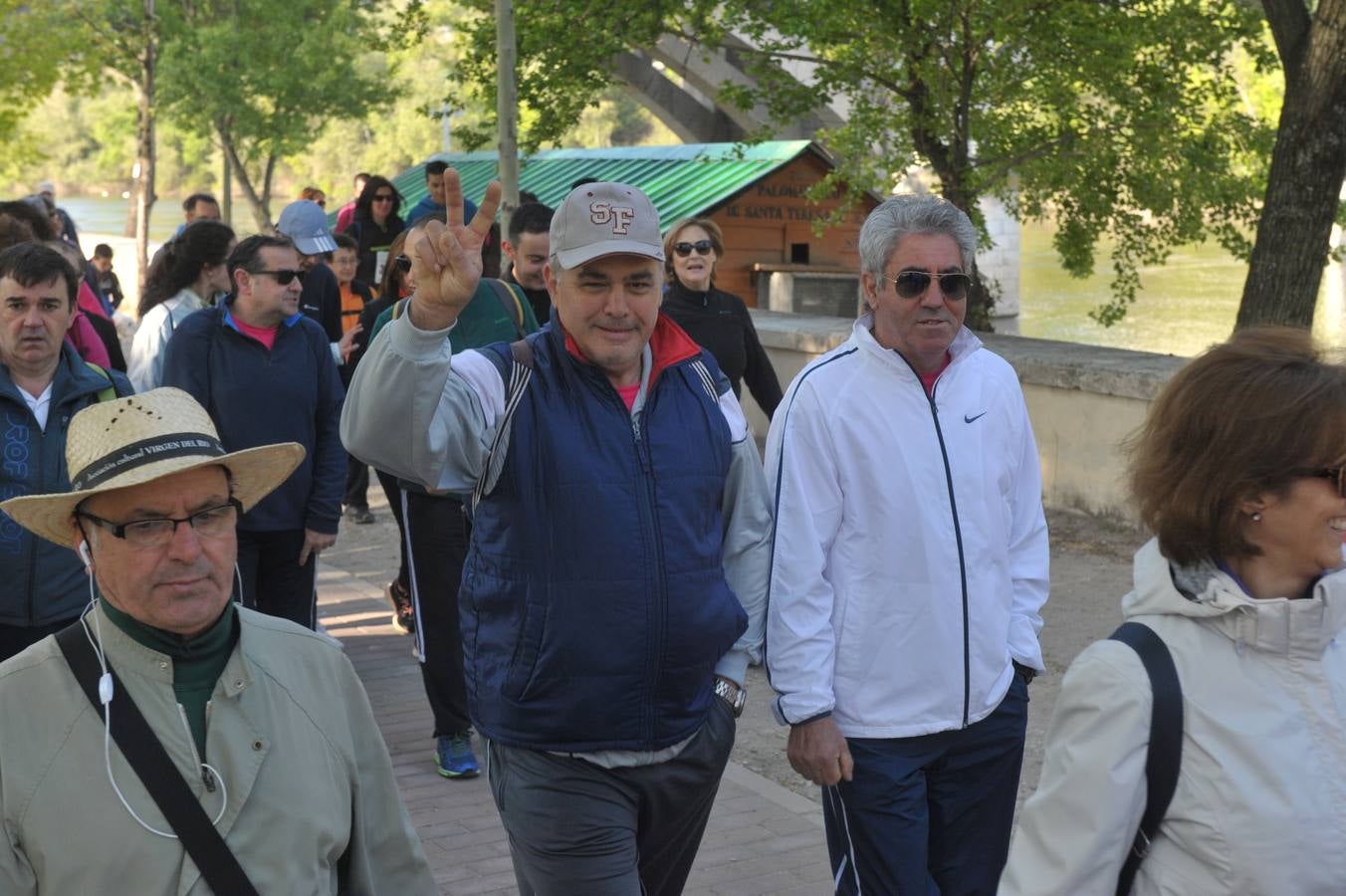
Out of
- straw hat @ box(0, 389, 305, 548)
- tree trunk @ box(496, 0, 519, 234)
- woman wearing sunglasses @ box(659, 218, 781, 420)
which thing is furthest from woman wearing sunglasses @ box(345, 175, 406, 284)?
straw hat @ box(0, 389, 305, 548)

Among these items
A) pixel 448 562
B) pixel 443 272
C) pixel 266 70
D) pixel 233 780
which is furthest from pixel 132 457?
pixel 266 70

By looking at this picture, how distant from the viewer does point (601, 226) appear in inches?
139

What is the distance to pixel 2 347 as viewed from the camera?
16.9 feet

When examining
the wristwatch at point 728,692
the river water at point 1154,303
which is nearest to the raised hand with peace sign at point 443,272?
the wristwatch at point 728,692

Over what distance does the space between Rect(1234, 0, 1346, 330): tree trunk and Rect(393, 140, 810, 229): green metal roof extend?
7154mm

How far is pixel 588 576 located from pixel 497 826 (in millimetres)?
2830

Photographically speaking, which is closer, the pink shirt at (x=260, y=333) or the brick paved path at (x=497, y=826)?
the brick paved path at (x=497, y=826)

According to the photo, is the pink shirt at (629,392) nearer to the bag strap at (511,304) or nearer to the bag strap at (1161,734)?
the bag strap at (1161,734)

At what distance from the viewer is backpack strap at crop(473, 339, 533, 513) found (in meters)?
3.44

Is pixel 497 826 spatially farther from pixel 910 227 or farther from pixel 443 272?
pixel 443 272

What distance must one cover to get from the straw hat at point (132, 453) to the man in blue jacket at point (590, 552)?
20.8 inches

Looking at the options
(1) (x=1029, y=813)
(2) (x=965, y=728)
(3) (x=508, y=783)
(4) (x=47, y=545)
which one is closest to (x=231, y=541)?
(3) (x=508, y=783)

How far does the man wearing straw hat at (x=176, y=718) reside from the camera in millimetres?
2445

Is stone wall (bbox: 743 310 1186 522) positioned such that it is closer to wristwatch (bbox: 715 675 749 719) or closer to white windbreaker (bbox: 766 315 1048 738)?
white windbreaker (bbox: 766 315 1048 738)
